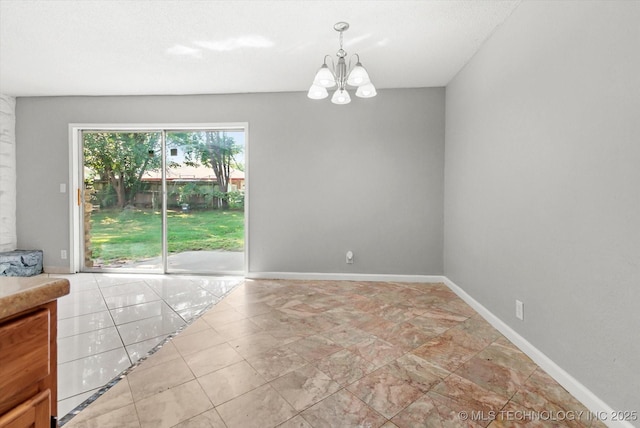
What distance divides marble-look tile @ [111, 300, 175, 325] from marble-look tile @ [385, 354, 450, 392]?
86.3 inches

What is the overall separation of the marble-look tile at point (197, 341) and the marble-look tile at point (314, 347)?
611 millimetres

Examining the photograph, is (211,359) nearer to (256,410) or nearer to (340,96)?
(256,410)

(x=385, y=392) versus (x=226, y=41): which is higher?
(x=226, y=41)

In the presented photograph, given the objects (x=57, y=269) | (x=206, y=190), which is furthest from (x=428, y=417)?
(x=57, y=269)

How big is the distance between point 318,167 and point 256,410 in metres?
2.97

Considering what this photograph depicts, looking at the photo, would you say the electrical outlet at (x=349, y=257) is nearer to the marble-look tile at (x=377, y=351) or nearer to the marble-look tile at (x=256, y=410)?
the marble-look tile at (x=377, y=351)

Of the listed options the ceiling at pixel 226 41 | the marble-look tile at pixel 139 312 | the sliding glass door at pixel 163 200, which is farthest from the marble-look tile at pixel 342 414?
the sliding glass door at pixel 163 200

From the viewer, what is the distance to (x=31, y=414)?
2.02ft

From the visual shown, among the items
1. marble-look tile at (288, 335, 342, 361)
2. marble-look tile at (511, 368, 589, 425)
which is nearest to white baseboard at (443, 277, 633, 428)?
marble-look tile at (511, 368, 589, 425)

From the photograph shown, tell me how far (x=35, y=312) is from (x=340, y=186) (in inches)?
138

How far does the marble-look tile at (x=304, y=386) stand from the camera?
163 centimetres

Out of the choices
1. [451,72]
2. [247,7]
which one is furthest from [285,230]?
[451,72]

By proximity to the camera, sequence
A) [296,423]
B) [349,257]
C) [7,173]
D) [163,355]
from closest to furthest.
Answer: [296,423]
[163,355]
[349,257]
[7,173]

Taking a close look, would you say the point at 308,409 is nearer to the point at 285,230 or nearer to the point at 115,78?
the point at 285,230
